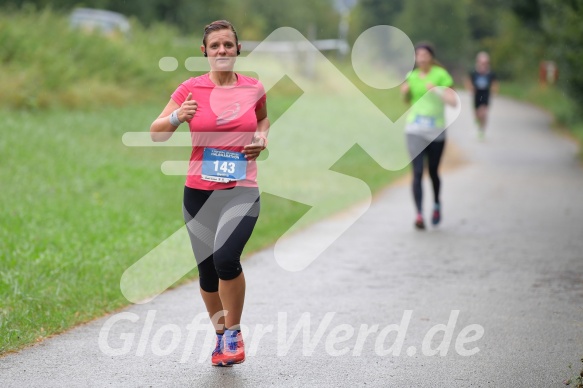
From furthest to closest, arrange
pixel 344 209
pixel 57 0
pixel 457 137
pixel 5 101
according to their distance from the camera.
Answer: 1. pixel 57 0
2. pixel 457 137
3. pixel 5 101
4. pixel 344 209

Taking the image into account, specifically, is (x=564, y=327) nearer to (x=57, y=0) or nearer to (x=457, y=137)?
(x=457, y=137)

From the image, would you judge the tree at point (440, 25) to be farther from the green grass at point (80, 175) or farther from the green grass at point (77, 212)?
the green grass at point (77, 212)

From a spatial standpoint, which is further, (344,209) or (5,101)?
(5,101)

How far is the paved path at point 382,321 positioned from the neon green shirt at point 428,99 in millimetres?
1375

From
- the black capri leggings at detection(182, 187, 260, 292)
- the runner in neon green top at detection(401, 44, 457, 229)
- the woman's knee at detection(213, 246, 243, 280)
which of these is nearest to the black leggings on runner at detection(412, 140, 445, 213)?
the runner in neon green top at detection(401, 44, 457, 229)

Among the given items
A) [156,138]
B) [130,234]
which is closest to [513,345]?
[156,138]

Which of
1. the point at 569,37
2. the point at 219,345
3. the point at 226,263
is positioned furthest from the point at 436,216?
the point at 569,37

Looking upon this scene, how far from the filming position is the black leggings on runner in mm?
12070

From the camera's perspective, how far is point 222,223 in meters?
5.91

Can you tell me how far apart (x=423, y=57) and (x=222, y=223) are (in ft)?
21.1

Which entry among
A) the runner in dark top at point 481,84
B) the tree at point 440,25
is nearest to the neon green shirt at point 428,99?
the runner in dark top at point 481,84

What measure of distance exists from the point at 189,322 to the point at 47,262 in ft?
7.57

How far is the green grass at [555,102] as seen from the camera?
28.1 m

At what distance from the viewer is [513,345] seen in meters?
6.58
